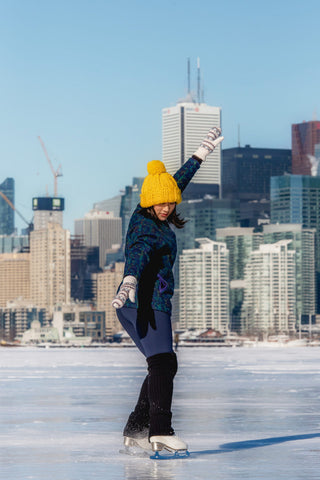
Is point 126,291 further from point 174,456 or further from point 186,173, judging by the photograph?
point 186,173

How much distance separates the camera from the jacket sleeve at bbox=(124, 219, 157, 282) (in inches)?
354

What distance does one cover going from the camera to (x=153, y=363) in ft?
30.3

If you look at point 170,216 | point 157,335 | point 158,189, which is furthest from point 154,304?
point 158,189

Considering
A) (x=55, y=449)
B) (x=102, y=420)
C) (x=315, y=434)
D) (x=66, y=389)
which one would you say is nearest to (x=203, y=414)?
(x=102, y=420)

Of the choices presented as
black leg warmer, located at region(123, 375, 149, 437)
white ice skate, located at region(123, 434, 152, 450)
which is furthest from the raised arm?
white ice skate, located at region(123, 434, 152, 450)

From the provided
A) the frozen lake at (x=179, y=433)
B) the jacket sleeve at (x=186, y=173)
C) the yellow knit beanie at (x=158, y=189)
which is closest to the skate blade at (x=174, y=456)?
the frozen lake at (x=179, y=433)

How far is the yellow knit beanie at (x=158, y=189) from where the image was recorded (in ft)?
30.7

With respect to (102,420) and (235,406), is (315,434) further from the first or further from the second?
(235,406)

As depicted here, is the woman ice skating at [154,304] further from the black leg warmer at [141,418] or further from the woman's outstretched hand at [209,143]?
the woman's outstretched hand at [209,143]

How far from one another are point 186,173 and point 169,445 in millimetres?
2269

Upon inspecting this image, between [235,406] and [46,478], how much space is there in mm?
7142

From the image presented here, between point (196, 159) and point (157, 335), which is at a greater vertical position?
point (196, 159)

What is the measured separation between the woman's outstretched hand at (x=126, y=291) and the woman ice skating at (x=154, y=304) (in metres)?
0.06

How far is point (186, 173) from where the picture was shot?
9867 millimetres
